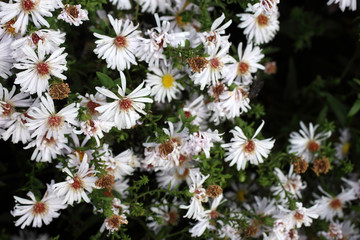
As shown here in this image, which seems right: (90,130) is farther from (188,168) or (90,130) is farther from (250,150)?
(250,150)

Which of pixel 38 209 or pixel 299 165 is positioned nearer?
pixel 38 209

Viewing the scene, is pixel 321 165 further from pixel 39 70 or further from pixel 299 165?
pixel 39 70

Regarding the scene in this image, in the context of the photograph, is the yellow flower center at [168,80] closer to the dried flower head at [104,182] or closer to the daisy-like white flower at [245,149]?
the daisy-like white flower at [245,149]

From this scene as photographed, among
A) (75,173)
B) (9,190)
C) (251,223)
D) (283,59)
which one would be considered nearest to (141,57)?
(75,173)

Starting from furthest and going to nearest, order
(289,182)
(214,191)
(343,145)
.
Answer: (343,145)
(289,182)
(214,191)

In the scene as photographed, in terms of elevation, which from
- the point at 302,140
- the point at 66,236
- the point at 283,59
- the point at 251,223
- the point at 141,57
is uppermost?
the point at 283,59

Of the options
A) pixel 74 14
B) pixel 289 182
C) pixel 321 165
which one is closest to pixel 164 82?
pixel 74 14

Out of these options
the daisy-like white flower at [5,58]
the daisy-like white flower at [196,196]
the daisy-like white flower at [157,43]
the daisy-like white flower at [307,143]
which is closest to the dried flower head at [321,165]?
the daisy-like white flower at [307,143]
